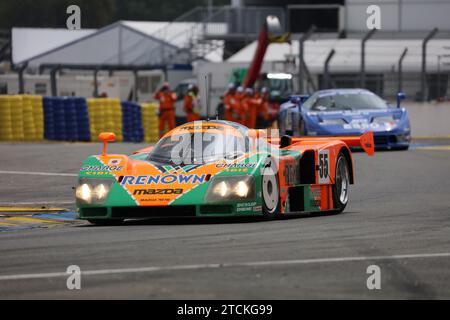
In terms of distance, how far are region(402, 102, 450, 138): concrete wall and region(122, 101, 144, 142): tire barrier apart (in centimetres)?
706

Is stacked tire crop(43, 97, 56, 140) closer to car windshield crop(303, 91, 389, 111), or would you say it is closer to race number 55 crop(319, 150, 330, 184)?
car windshield crop(303, 91, 389, 111)

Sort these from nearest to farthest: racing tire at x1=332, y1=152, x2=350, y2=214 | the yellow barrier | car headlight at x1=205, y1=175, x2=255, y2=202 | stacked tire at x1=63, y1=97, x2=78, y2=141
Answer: car headlight at x1=205, y1=175, x2=255, y2=202, racing tire at x1=332, y1=152, x2=350, y2=214, stacked tire at x1=63, y1=97, x2=78, y2=141, the yellow barrier

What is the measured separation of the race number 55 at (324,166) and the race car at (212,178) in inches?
0.4

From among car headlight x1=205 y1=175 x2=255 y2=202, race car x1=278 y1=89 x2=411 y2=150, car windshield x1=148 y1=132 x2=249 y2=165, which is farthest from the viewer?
race car x1=278 y1=89 x2=411 y2=150

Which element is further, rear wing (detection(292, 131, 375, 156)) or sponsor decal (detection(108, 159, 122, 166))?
rear wing (detection(292, 131, 375, 156))

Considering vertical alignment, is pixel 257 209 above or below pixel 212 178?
below

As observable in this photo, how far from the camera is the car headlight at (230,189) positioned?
11289 millimetres

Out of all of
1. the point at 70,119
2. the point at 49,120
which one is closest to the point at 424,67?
the point at 70,119

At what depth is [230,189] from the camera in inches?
445

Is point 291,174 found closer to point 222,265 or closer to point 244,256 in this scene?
point 244,256

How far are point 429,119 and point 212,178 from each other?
74.2ft

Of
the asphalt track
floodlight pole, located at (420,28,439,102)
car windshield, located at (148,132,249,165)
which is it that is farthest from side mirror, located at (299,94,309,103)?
car windshield, located at (148,132,249,165)

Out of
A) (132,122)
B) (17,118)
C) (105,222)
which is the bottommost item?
(105,222)

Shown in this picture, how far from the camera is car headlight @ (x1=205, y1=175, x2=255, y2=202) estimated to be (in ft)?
37.0
